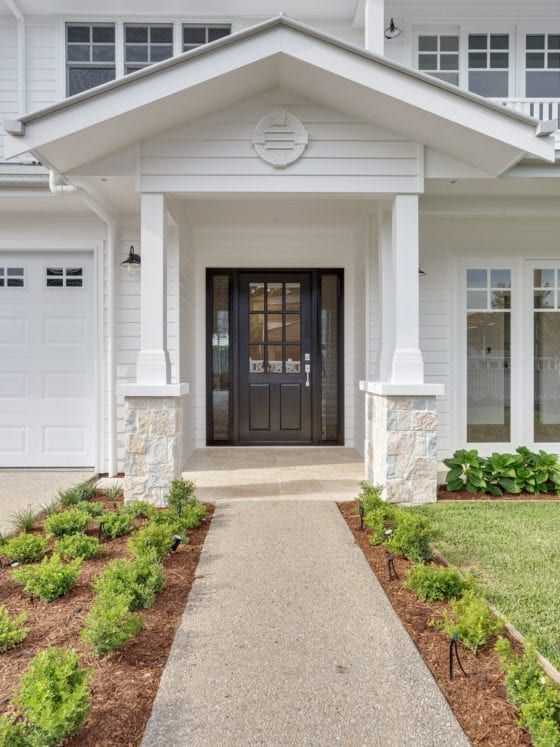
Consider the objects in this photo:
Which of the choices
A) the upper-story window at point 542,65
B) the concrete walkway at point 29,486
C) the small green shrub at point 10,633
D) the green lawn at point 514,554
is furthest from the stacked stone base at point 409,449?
the upper-story window at point 542,65

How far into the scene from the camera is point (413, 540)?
284 cm

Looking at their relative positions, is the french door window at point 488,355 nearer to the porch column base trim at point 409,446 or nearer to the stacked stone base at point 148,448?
the porch column base trim at point 409,446

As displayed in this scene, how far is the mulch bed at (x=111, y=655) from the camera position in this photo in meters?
1.62

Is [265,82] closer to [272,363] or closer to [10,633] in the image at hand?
[272,363]

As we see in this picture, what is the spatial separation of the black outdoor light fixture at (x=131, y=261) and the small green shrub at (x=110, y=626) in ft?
12.1

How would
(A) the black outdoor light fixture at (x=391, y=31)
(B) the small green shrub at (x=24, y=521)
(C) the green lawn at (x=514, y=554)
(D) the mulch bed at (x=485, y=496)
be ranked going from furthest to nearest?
1. (A) the black outdoor light fixture at (x=391, y=31)
2. (D) the mulch bed at (x=485, y=496)
3. (B) the small green shrub at (x=24, y=521)
4. (C) the green lawn at (x=514, y=554)

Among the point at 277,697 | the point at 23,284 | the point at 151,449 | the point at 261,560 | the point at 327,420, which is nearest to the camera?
the point at 277,697

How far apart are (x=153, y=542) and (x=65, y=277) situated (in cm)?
357

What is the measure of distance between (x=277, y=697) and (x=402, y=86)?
3701 millimetres

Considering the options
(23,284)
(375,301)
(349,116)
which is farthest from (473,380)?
(23,284)

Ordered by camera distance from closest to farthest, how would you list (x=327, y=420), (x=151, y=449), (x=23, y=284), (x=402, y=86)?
1. (x=402, y=86)
2. (x=151, y=449)
3. (x=23, y=284)
4. (x=327, y=420)

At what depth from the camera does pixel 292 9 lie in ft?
18.8

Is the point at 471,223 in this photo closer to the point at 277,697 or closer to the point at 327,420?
the point at 327,420

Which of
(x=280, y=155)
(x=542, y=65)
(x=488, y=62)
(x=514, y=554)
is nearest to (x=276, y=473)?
(x=514, y=554)
